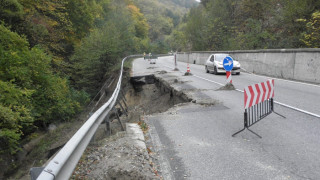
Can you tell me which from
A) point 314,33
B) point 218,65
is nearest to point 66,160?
point 218,65

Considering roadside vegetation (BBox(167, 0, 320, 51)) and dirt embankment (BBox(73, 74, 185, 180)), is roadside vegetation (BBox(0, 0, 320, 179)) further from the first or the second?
dirt embankment (BBox(73, 74, 185, 180))

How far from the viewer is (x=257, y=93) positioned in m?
6.22

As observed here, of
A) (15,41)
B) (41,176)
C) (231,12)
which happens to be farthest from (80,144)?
(231,12)

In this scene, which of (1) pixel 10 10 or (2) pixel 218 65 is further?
(2) pixel 218 65

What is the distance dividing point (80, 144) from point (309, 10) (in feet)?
A: 71.3

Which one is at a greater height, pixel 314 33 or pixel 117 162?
pixel 314 33

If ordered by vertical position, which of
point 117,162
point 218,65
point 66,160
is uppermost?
point 66,160

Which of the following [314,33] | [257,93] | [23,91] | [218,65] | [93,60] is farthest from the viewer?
[93,60]

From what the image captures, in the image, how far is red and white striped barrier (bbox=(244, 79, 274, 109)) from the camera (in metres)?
5.75

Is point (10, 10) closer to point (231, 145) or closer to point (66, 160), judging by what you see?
point (231, 145)

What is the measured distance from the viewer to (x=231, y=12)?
141 feet

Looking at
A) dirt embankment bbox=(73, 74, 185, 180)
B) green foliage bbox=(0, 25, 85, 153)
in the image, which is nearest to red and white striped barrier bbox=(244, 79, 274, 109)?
dirt embankment bbox=(73, 74, 185, 180)

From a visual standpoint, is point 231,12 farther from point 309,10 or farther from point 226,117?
point 226,117

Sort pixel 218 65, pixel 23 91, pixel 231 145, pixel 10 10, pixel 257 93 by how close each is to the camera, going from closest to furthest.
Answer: pixel 231 145
pixel 257 93
pixel 23 91
pixel 10 10
pixel 218 65
